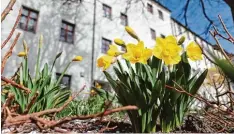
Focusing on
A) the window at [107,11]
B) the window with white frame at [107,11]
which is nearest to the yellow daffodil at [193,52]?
the window with white frame at [107,11]

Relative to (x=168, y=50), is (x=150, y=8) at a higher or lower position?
higher

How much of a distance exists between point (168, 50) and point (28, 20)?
1124 centimetres

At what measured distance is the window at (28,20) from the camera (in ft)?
35.4

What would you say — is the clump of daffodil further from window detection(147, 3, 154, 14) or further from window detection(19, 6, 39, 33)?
window detection(147, 3, 154, 14)

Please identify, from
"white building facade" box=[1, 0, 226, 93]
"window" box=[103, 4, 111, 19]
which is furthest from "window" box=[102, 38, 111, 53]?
"window" box=[103, 4, 111, 19]

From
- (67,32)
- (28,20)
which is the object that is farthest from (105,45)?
(28,20)

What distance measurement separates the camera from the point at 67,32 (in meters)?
12.5

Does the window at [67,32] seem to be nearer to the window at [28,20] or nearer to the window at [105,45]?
the window at [28,20]

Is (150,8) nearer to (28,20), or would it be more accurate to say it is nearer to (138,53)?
(28,20)

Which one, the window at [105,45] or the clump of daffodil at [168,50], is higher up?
the window at [105,45]

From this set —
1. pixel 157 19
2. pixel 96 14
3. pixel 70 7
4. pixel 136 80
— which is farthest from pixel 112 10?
pixel 136 80

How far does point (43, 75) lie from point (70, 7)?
11457 millimetres

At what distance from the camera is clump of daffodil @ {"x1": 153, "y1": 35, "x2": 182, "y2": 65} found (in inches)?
48.2

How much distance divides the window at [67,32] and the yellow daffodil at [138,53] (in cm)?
1144
